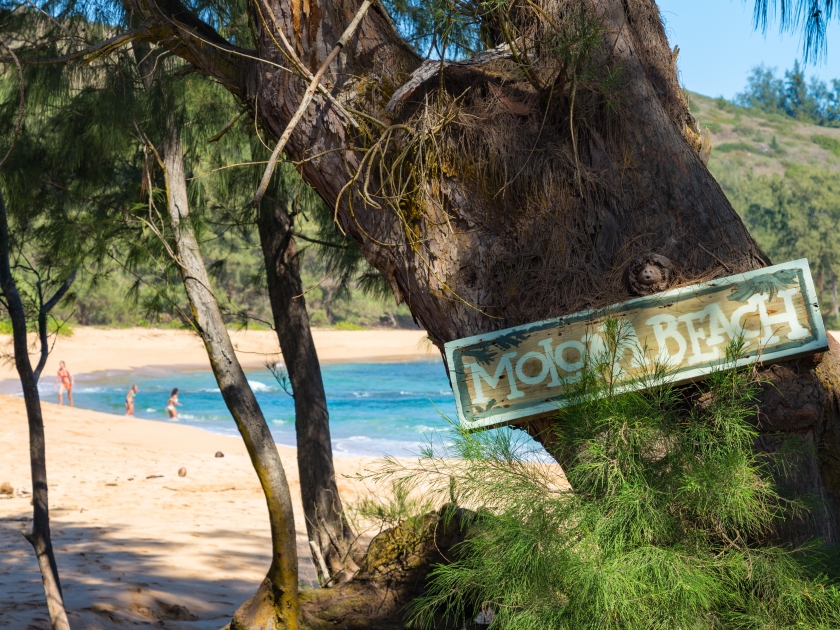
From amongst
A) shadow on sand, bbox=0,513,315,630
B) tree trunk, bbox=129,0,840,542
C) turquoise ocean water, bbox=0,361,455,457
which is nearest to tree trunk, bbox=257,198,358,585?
shadow on sand, bbox=0,513,315,630

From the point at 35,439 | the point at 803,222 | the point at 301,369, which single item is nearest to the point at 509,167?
the point at 35,439

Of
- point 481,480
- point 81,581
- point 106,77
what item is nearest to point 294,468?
point 81,581

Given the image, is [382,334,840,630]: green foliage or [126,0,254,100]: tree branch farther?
[126,0,254,100]: tree branch

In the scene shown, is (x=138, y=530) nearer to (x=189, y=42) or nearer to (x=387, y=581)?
(x=387, y=581)

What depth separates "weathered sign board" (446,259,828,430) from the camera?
1.51 metres

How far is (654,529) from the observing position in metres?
1.50

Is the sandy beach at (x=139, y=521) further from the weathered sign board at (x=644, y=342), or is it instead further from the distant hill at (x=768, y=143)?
the distant hill at (x=768, y=143)

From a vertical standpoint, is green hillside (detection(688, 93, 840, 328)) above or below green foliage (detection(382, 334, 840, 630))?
above

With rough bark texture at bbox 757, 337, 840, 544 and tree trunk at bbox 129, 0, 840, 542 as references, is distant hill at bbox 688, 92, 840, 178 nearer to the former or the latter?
tree trunk at bbox 129, 0, 840, 542

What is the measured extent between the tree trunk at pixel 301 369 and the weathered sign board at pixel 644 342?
2.68 metres

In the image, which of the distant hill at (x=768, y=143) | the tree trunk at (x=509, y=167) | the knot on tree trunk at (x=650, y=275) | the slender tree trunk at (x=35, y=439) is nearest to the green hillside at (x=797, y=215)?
the distant hill at (x=768, y=143)

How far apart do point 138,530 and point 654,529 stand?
237 inches

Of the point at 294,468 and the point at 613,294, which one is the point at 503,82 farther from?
the point at 294,468

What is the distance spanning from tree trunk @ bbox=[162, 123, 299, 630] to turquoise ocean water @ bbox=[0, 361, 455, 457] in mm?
11542
